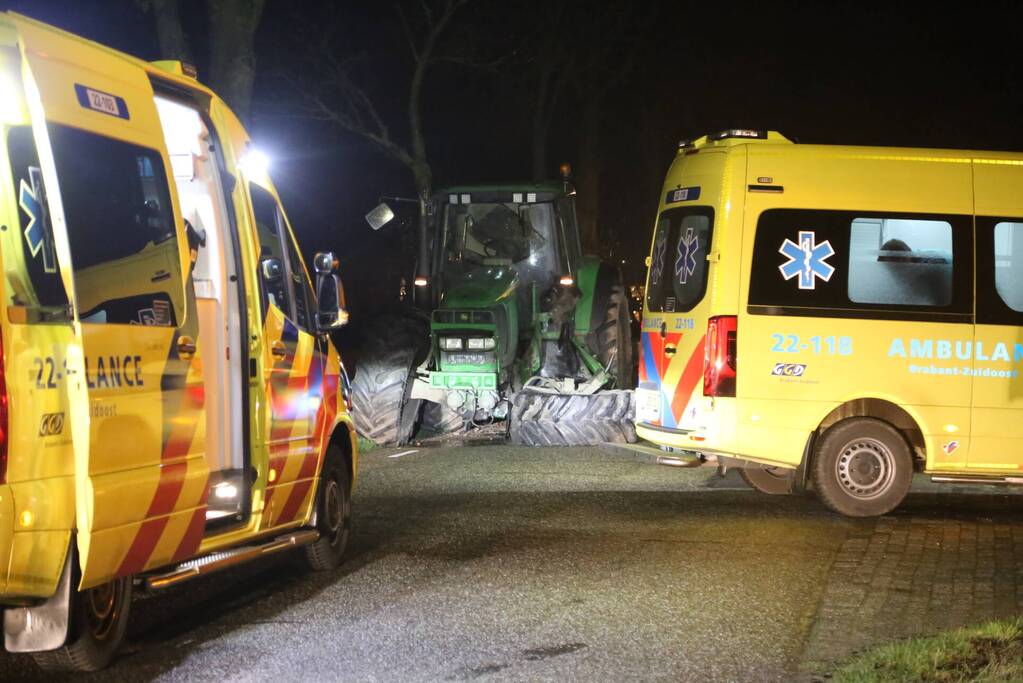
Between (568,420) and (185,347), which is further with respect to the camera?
(568,420)

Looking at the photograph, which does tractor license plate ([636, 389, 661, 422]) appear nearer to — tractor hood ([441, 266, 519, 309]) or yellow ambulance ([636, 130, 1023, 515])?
yellow ambulance ([636, 130, 1023, 515])

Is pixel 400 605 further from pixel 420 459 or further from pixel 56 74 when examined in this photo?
pixel 420 459

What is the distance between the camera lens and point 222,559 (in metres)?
6.81

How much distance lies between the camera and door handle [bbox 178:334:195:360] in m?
6.22

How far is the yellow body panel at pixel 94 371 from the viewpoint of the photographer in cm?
509

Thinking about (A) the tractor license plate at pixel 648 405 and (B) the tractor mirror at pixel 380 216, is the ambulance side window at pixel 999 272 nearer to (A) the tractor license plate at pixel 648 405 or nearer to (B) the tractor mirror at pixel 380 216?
(A) the tractor license plate at pixel 648 405

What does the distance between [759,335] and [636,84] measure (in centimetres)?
2573

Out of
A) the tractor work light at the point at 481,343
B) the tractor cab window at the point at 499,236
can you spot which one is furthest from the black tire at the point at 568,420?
the tractor cab window at the point at 499,236

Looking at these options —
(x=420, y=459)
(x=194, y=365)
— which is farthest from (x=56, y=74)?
(x=420, y=459)

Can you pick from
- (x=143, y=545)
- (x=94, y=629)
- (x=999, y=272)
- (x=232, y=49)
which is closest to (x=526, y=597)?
(x=143, y=545)

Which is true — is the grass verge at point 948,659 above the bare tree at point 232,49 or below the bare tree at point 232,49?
below

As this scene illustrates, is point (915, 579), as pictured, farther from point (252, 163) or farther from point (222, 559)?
point (252, 163)

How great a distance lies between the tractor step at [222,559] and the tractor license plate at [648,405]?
3445 mm

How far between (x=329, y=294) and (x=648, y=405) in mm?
3550
